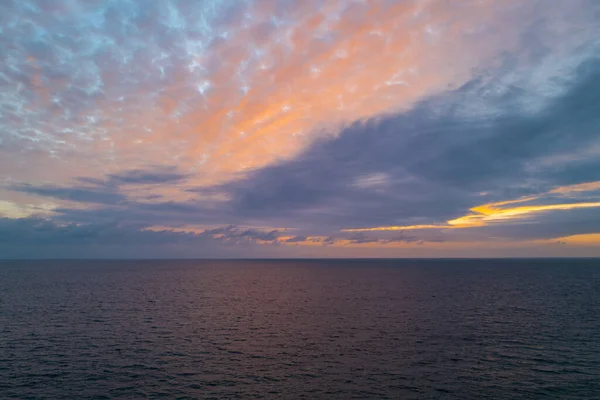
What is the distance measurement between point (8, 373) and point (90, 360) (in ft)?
26.9

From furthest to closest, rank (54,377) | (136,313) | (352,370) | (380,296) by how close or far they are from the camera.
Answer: (380,296) → (136,313) → (352,370) → (54,377)

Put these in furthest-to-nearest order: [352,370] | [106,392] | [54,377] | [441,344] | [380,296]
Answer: [380,296] < [441,344] < [352,370] < [54,377] < [106,392]

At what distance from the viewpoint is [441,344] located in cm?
5372

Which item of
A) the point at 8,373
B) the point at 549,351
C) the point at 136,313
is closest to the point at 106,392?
the point at 8,373

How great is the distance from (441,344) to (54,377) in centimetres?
5053

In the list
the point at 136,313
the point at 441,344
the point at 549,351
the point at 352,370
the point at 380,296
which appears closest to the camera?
the point at 352,370

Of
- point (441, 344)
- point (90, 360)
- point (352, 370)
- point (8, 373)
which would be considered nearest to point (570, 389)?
point (441, 344)

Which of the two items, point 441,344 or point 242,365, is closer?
point 242,365

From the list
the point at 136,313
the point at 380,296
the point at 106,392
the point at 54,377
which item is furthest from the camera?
the point at 380,296

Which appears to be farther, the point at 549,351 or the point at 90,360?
the point at 549,351

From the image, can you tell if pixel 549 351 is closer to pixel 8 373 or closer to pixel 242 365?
pixel 242 365

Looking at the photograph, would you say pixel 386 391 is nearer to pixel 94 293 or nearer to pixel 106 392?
pixel 106 392

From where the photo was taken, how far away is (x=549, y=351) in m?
50.4

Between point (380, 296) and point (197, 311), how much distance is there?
55.2 metres
